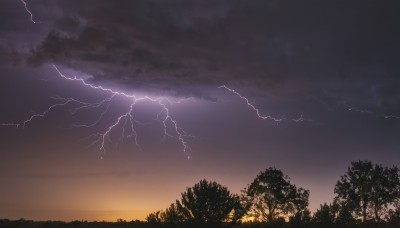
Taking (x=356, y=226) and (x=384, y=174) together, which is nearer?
(x=356, y=226)

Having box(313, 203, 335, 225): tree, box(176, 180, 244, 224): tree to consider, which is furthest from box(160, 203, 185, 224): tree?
box(313, 203, 335, 225): tree

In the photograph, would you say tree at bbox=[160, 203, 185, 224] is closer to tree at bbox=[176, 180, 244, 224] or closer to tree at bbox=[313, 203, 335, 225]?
tree at bbox=[176, 180, 244, 224]

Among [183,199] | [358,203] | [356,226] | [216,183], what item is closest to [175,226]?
[183,199]

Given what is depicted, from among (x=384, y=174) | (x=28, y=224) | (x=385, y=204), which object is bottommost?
(x=28, y=224)

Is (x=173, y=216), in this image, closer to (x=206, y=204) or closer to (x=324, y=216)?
(x=206, y=204)

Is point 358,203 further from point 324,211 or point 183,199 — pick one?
point 183,199

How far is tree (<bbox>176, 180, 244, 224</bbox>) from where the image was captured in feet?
115

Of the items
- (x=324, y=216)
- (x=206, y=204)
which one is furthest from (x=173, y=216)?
(x=324, y=216)

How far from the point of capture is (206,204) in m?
35.5

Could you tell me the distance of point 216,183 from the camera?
3622 centimetres

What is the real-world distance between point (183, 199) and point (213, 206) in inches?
93.9

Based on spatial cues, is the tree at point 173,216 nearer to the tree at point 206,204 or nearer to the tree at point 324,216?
the tree at point 206,204

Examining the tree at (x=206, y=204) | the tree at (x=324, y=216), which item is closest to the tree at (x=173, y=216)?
the tree at (x=206, y=204)

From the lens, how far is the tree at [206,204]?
1385 inches
